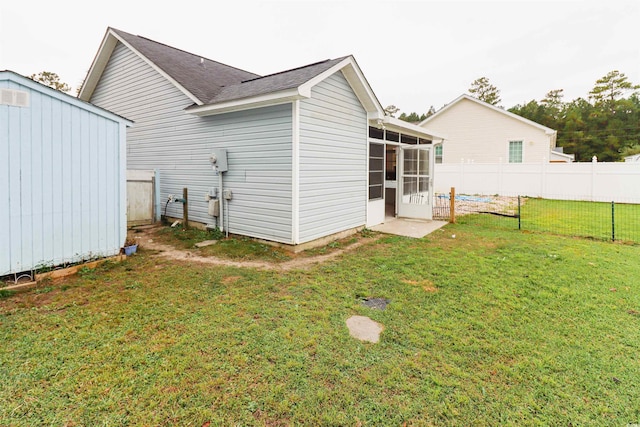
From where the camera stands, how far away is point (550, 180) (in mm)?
15633

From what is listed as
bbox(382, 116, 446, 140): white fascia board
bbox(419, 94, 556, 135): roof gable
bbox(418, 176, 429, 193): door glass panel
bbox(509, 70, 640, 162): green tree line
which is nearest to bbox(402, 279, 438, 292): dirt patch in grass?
bbox(382, 116, 446, 140): white fascia board

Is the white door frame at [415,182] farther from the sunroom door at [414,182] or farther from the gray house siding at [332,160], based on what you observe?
the gray house siding at [332,160]

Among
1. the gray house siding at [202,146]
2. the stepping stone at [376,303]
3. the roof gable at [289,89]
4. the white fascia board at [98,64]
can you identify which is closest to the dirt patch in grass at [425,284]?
the stepping stone at [376,303]

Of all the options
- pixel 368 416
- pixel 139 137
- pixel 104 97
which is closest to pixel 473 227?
pixel 368 416

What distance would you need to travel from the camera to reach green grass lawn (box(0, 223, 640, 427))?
207 centimetres

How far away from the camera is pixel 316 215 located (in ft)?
21.3

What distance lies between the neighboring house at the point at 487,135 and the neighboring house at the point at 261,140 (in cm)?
1252

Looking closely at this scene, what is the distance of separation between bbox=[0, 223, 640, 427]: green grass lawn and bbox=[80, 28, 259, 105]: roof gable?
4.78 m

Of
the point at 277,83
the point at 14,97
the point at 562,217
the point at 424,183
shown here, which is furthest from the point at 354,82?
the point at 562,217

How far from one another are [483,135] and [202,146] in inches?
730

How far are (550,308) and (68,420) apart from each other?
14.8 ft

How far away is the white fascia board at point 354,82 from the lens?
18.8 ft

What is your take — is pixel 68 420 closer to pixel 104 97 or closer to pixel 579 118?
pixel 104 97

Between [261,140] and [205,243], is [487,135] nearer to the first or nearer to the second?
[261,140]
